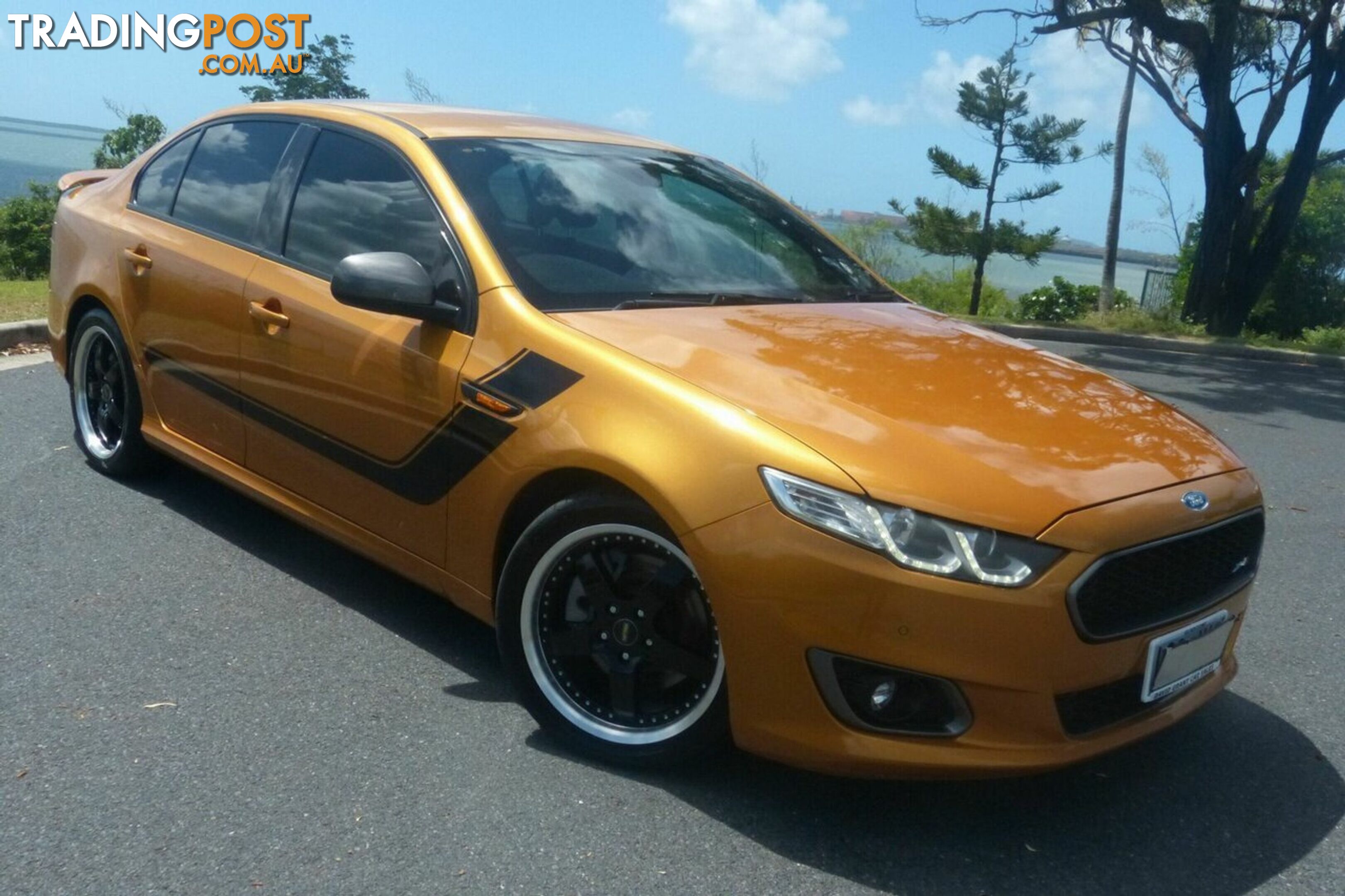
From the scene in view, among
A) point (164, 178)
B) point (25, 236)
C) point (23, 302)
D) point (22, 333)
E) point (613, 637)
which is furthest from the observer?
point (25, 236)

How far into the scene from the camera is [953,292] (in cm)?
3791

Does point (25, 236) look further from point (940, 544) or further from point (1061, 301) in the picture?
point (940, 544)

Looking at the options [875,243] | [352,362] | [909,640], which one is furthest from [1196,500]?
[875,243]

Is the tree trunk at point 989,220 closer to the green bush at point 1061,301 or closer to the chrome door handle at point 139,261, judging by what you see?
the green bush at point 1061,301

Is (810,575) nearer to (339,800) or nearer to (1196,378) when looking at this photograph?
(339,800)

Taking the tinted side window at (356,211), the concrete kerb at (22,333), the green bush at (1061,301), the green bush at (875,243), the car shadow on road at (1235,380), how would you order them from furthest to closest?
1. the green bush at (875,243)
2. the green bush at (1061,301)
3. the car shadow on road at (1235,380)
4. the concrete kerb at (22,333)
5. the tinted side window at (356,211)

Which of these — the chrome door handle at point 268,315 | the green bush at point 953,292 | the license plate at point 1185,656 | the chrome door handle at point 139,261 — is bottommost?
the green bush at point 953,292

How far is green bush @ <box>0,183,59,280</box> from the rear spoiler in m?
14.3

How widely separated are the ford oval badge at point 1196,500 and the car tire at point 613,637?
1.12 meters

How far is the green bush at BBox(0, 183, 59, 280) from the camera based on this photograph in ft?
66.8

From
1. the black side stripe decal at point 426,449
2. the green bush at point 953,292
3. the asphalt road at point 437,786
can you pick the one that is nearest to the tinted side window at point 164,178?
the black side stripe decal at point 426,449

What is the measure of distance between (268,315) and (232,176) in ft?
2.95

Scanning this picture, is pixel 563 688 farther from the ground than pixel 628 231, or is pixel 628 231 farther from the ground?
pixel 628 231

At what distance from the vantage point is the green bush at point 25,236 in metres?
20.4
